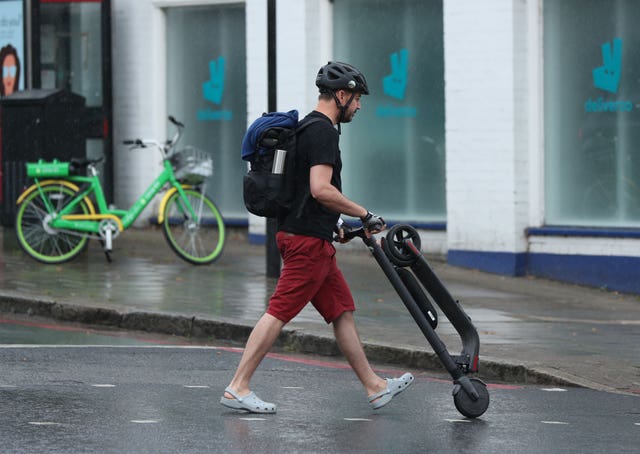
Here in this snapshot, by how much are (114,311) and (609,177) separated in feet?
19.6

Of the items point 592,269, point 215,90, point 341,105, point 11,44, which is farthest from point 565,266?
point 11,44

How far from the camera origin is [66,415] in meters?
7.12

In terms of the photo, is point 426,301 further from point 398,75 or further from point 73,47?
point 73,47

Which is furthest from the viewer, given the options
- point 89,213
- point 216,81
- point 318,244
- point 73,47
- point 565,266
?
point 73,47

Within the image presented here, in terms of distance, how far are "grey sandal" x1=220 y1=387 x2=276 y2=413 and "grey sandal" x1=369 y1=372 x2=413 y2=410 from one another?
1.81 ft

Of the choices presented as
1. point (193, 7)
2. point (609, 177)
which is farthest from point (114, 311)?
point (193, 7)

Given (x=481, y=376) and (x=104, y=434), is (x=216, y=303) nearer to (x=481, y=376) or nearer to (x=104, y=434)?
(x=481, y=376)

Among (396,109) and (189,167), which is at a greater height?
(396,109)

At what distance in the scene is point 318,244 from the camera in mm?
7430

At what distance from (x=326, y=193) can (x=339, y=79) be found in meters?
0.65

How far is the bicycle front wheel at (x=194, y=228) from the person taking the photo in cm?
1440

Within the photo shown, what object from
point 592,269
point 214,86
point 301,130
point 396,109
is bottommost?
point 592,269

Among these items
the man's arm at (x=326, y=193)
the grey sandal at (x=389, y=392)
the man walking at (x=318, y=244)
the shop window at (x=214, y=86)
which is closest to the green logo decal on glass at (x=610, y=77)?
the shop window at (x=214, y=86)

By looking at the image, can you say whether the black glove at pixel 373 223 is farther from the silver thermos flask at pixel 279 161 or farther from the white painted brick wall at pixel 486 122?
the white painted brick wall at pixel 486 122
